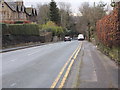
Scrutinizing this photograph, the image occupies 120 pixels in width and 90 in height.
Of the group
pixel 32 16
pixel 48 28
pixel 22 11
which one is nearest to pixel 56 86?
pixel 48 28

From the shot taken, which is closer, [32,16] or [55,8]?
[55,8]

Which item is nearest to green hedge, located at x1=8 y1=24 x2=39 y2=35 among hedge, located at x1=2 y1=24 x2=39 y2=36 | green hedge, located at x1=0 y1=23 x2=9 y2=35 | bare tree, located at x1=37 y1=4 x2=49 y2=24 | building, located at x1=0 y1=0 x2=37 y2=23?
hedge, located at x1=2 y1=24 x2=39 y2=36

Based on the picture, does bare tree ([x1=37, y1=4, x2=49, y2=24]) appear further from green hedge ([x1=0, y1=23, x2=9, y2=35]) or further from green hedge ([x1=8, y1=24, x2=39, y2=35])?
green hedge ([x1=0, y1=23, x2=9, y2=35])

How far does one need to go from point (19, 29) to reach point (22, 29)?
5.81 ft

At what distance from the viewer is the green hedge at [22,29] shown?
148ft

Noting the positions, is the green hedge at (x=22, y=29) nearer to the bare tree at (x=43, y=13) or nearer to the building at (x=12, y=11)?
the building at (x=12, y=11)

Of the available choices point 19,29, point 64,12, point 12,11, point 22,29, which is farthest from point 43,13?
point 19,29

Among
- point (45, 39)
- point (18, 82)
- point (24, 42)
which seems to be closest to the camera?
point (18, 82)

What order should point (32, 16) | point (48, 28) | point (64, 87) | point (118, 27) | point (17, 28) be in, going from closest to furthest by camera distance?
point (64, 87) → point (118, 27) → point (17, 28) → point (48, 28) → point (32, 16)

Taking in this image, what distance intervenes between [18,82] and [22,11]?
78.0 m

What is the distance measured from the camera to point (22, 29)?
50.2 metres

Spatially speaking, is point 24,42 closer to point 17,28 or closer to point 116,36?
point 17,28

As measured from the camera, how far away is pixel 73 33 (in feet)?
390

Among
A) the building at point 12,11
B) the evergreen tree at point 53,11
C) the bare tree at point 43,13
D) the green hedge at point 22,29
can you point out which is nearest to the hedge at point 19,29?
the green hedge at point 22,29
